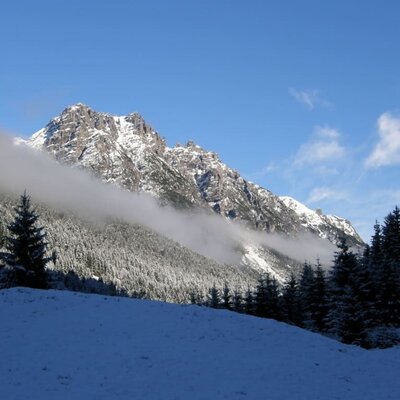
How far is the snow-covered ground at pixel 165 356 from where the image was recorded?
20.6 m

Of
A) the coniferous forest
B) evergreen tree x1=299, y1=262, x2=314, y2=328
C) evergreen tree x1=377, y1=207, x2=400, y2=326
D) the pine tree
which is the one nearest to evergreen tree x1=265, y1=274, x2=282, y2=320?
the coniferous forest

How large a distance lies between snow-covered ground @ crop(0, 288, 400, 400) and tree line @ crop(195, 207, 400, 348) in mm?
7327

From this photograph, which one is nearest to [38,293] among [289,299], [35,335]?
[35,335]

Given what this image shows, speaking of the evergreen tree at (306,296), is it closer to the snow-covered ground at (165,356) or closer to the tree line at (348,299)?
the tree line at (348,299)

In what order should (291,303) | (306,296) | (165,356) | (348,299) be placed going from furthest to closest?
1. (291,303)
2. (306,296)
3. (348,299)
4. (165,356)

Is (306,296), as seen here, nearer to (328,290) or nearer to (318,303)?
(318,303)

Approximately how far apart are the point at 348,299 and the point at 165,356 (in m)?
20.5

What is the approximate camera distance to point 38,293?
35969mm

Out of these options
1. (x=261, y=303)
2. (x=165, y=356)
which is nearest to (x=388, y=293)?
(x=261, y=303)

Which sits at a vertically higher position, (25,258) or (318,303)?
(25,258)

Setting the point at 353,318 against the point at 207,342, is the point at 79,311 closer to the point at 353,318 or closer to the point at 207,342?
the point at 207,342

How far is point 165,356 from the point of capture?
81.8 feet

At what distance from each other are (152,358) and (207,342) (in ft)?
15.2

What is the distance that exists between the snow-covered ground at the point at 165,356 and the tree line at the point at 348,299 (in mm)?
7327
